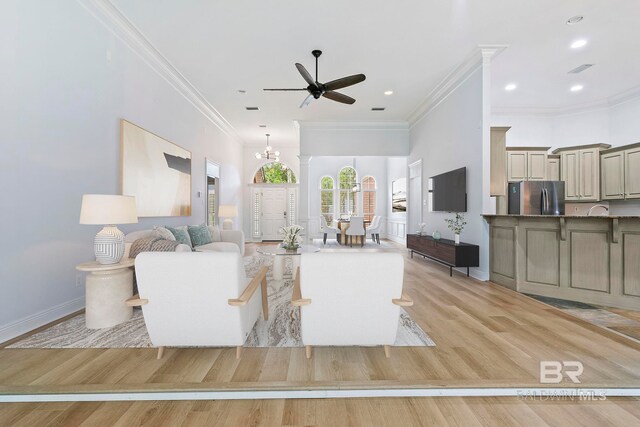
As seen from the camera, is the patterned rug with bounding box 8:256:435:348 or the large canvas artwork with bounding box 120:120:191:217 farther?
the large canvas artwork with bounding box 120:120:191:217

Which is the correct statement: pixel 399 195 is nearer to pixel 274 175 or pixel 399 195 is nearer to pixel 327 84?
pixel 274 175

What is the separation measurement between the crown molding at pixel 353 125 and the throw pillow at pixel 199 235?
3.92 m

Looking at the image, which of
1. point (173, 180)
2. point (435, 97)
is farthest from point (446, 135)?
point (173, 180)

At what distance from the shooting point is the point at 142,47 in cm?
402

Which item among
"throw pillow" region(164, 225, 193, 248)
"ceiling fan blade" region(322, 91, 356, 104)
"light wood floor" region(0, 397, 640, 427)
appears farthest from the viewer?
"throw pillow" region(164, 225, 193, 248)

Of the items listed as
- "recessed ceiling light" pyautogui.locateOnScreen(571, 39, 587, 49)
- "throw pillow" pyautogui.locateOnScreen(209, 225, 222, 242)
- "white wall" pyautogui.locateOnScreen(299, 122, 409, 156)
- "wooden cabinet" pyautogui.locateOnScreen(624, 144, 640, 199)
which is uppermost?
"recessed ceiling light" pyautogui.locateOnScreen(571, 39, 587, 49)

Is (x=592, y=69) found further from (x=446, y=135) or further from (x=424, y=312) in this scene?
(x=424, y=312)

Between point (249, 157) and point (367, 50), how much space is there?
647cm

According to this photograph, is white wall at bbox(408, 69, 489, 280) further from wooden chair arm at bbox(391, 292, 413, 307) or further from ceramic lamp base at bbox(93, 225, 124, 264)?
ceramic lamp base at bbox(93, 225, 124, 264)

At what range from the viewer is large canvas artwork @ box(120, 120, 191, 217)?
12.5ft

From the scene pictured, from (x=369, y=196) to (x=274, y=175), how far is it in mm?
3878

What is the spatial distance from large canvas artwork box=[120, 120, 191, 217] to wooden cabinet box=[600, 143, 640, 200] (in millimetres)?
8388

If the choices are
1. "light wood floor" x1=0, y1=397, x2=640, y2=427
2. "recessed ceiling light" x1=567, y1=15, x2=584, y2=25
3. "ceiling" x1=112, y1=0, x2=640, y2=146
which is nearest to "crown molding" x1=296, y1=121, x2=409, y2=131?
"ceiling" x1=112, y1=0, x2=640, y2=146

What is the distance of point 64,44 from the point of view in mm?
2924
